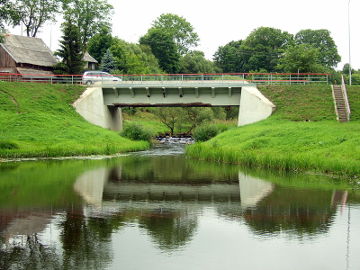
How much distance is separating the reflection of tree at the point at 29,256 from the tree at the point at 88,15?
3028 inches

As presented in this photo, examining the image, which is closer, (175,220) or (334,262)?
(334,262)

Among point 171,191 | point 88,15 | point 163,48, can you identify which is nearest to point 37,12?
point 88,15

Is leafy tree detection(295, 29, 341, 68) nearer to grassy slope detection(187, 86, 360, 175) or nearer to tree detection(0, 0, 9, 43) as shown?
grassy slope detection(187, 86, 360, 175)

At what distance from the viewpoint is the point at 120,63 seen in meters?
86.1

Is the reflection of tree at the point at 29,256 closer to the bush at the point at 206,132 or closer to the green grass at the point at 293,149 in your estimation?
the green grass at the point at 293,149

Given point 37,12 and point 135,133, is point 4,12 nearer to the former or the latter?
point 135,133

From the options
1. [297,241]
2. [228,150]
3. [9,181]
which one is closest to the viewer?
[297,241]

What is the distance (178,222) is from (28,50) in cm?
6406

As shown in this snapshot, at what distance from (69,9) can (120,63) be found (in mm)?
12497

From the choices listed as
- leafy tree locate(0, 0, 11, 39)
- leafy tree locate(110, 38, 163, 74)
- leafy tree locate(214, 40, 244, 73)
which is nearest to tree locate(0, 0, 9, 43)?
leafy tree locate(0, 0, 11, 39)

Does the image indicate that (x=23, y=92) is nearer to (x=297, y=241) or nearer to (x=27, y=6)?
(x=27, y=6)

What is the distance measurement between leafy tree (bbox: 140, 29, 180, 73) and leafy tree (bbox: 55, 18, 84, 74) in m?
45.2

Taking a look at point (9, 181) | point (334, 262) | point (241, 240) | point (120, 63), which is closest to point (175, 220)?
point (241, 240)

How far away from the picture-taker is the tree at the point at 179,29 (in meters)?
126
